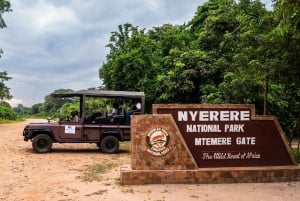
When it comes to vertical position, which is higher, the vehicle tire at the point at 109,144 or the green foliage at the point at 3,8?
the green foliage at the point at 3,8

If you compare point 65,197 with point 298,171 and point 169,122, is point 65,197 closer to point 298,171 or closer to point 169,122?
point 169,122

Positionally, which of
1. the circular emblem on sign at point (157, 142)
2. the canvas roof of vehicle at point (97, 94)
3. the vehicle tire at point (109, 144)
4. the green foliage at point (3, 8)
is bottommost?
the vehicle tire at point (109, 144)

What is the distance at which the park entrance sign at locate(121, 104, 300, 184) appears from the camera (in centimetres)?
859

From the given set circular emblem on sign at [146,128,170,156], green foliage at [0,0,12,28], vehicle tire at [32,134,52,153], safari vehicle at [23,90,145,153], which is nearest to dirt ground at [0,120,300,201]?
circular emblem on sign at [146,128,170,156]

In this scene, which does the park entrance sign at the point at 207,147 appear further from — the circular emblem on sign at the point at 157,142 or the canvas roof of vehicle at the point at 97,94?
the canvas roof of vehicle at the point at 97,94

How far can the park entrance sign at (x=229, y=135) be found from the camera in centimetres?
→ 881

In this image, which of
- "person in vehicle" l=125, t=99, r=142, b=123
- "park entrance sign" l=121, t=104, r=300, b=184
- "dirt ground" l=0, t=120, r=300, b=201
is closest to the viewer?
"dirt ground" l=0, t=120, r=300, b=201

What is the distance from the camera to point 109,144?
559 inches

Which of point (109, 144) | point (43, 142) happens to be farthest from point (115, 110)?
point (43, 142)

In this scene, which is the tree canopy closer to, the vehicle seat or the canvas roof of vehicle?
the canvas roof of vehicle

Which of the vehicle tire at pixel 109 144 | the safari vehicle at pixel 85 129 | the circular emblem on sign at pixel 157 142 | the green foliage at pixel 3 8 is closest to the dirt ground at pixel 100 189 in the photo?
the circular emblem on sign at pixel 157 142

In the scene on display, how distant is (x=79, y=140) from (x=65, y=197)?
21.5 ft

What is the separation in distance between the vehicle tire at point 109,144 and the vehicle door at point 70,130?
0.96 meters

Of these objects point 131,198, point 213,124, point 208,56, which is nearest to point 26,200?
point 131,198
